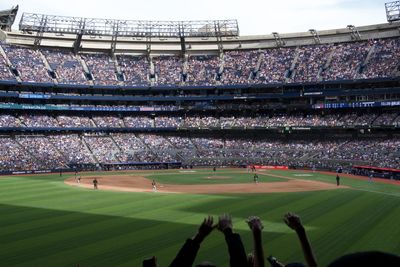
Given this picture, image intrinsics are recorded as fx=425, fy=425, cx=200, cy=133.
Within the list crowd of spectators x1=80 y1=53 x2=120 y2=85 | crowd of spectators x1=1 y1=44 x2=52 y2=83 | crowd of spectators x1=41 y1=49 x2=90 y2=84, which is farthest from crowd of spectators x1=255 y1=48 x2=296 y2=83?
crowd of spectators x1=1 y1=44 x2=52 y2=83

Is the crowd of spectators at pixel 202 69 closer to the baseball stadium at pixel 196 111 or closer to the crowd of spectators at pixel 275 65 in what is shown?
the baseball stadium at pixel 196 111

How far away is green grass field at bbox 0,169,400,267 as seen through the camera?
21594mm

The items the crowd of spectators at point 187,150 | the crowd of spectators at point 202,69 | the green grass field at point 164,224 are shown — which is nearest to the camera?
the green grass field at point 164,224

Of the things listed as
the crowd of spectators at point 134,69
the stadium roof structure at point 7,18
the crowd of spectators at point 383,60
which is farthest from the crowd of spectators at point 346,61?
the stadium roof structure at point 7,18

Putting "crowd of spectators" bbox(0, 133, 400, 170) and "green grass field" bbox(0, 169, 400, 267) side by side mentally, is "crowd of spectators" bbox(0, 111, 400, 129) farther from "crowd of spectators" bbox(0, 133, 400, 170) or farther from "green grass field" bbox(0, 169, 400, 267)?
"green grass field" bbox(0, 169, 400, 267)

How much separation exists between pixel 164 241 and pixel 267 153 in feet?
218

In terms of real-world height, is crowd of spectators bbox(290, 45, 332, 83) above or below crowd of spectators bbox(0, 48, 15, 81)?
above

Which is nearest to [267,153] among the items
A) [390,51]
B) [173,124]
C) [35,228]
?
[173,124]

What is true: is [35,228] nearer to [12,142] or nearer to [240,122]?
[12,142]

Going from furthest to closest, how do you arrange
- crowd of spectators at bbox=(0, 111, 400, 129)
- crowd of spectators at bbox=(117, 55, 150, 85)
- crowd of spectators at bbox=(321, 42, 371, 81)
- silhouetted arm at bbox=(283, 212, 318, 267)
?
crowd of spectators at bbox=(117, 55, 150, 85) → crowd of spectators at bbox=(321, 42, 371, 81) → crowd of spectators at bbox=(0, 111, 400, 129) → silhouetted arm at bbox=(283, 212, 318, 267)

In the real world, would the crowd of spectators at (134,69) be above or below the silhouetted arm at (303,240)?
above

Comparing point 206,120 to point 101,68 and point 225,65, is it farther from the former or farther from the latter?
point 101,68

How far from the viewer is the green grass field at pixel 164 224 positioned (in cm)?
2159

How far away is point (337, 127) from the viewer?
84.3 m
